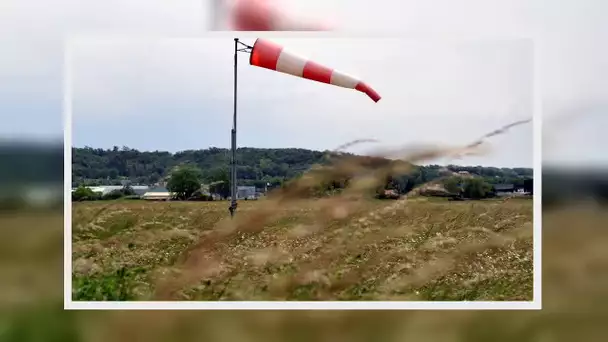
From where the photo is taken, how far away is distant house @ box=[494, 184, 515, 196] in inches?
92.4

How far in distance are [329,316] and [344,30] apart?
1297mm

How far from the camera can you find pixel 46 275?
7.79 feet

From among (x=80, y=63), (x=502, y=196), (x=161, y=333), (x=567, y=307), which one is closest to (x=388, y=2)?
(x=502, y=196)

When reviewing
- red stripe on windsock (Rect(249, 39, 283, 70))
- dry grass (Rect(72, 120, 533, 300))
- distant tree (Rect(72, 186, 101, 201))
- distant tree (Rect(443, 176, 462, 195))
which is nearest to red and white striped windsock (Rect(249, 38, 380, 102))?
red stripe on windsock (Rect(249, 39, 283, 70))

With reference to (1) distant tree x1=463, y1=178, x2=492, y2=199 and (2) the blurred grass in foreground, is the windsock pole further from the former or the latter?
(1) distant tree x1=463, y1=178, x2=492, y2=199

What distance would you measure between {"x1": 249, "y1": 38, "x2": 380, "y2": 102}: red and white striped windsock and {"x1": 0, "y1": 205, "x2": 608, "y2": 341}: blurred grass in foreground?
1.04m

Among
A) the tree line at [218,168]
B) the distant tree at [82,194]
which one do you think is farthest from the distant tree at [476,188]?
the distant tree at [82,194]

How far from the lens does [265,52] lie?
93.3 inches

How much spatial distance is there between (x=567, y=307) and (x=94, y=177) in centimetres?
225

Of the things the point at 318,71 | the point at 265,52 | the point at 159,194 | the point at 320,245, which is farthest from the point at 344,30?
the point at 159,194

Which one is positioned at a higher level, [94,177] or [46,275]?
[94,177]

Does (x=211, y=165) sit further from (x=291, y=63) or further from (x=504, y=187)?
(x=504, y=187)

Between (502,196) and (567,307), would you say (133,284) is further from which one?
(567,307)

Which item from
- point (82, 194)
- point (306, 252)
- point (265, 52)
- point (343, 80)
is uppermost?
point (265, 52)
